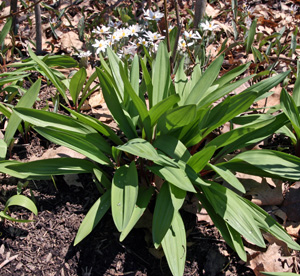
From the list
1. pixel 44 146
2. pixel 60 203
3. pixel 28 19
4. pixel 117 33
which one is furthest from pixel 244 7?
pixel 60 203

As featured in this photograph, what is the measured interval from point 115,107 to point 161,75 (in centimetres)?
33

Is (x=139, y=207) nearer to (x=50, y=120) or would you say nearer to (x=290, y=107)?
(x=50, y=120)

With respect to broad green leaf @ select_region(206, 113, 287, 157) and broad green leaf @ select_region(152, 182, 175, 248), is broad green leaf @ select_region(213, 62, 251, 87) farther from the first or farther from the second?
broad green leaf @ select_region(152, 182, 175, 248)

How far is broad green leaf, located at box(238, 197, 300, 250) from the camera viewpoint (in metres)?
1.73

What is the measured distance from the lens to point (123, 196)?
1.74 meters

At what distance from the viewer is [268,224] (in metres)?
1.78

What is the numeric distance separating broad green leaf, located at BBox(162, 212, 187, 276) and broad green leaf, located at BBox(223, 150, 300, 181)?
0.49 meters

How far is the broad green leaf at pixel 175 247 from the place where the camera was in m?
1.62

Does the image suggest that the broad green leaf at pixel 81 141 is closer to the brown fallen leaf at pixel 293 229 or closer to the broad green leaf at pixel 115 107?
the broad green leaf at pixel 115 107

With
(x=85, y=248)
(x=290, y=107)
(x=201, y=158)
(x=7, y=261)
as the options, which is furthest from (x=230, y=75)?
(x=7, y=261)

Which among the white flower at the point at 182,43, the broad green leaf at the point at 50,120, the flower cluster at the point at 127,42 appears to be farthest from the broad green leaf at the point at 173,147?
the white flower at the point at 182,43

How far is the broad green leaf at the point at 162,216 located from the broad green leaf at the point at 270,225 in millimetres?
420

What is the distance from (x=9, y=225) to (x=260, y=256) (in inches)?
55.3

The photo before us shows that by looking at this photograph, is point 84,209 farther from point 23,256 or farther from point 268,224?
point 268,224
